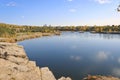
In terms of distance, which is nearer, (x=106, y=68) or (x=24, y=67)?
(x=24, y=67)

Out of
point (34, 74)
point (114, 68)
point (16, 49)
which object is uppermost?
point (16, 49)

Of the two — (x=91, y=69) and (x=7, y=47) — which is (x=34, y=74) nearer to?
(x=7, y=47)

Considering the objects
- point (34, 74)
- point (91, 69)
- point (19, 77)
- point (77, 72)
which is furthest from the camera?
point (91, 69)

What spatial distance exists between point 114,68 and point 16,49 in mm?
21097

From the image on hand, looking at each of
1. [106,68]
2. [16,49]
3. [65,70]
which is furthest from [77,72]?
[16,49]

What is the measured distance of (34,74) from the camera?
22.8 m

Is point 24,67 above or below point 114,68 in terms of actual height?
above

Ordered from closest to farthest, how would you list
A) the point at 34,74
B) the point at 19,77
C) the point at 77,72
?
the point at 19,77
the point at 34,74
the point at 77,72

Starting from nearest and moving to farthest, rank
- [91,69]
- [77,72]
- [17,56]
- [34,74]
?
[34,74], [17,56], [77,72], [91,69]

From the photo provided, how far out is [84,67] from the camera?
1558 inches

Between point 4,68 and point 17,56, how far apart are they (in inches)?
176

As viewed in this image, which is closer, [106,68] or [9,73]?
[9,73]

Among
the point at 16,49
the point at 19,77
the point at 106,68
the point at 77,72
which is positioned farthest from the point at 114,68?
the point at 19,77

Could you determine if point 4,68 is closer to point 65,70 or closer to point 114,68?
point 65,70
